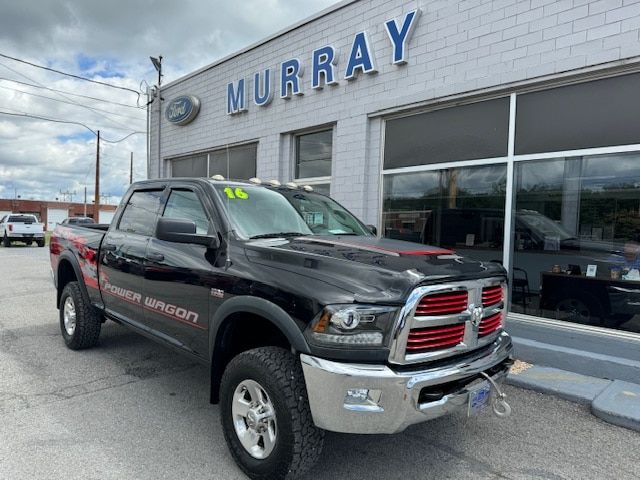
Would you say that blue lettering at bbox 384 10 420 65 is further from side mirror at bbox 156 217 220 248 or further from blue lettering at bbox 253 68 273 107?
side mirror at bbox 156 217 220 248

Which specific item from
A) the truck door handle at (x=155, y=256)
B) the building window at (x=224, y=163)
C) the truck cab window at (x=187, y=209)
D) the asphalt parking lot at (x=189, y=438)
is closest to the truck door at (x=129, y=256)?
the truck door handle at (x=155, y=256)

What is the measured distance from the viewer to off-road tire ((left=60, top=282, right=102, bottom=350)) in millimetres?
5043

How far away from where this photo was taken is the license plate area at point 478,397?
2.73m

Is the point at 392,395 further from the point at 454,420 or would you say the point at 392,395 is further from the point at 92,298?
the point at 92,298

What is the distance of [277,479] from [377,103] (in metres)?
6.31

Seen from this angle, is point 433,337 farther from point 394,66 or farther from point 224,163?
point 224,163

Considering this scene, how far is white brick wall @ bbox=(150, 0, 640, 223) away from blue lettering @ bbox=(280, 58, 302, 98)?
136mm

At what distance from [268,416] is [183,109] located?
35.5 ft

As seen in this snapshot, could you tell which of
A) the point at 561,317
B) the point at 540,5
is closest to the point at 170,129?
the point at 540,5

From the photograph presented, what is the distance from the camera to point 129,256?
422cm

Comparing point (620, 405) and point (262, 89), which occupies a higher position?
point (262, 89)

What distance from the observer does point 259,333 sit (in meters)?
3.24

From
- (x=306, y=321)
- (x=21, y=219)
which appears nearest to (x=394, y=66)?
(x=306, y=321)

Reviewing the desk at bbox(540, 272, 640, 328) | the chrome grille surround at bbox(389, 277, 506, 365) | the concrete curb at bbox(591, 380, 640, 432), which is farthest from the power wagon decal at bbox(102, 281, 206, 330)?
the desk at bbox(540, 272, 640, 328)
